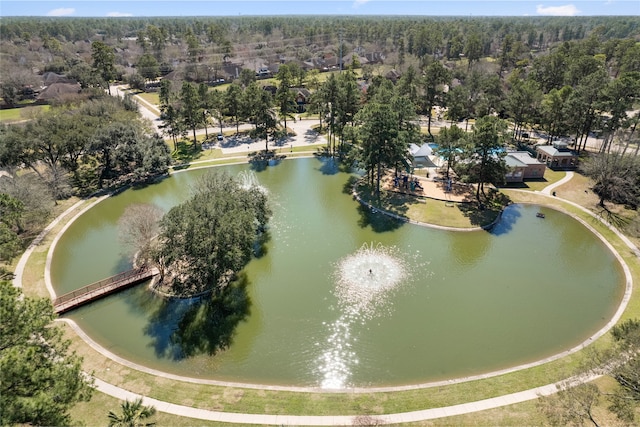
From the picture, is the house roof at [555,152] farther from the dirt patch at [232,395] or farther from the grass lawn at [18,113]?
the grass lawn at [18,113]

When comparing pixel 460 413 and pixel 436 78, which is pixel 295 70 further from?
pixel 460 413

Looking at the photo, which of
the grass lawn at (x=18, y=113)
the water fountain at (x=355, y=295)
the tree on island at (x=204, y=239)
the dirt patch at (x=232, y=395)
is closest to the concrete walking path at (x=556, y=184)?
the water fountain at (x=355, y=295)

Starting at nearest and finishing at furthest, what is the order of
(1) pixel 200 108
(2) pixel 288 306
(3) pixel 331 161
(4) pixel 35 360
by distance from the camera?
(4) pixel 35 360 < (2) pixel 288 306 < (3) pixel 331 161 < (1) pixel 200 108

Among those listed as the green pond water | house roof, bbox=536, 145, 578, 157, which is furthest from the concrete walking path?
the green pond water

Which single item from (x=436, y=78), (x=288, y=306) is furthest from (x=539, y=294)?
(x=436, y=78)

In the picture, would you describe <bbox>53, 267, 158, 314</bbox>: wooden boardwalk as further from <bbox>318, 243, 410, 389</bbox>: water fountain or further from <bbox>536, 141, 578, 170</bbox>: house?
<bbox>536, 141, 578, 170</bbox>: house
